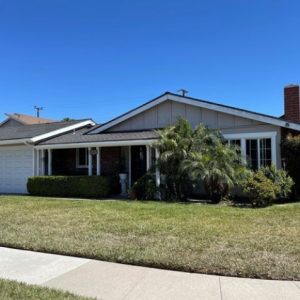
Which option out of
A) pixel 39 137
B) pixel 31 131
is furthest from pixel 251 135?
pixel 31 131

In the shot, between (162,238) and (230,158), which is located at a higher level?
(230,158)

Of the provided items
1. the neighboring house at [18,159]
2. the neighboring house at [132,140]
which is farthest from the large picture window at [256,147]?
the neighboring house at [18,159]

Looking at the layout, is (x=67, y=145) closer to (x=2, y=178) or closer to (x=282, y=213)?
(x=2, y=178)

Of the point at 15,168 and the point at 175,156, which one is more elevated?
the point at 175,156

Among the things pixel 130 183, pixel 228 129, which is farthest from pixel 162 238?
pixel 130 183

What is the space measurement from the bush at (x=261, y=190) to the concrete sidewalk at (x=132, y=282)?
746 cm

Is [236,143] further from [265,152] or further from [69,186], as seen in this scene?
[69,186]

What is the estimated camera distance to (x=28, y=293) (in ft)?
16.4

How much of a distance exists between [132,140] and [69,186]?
3.60 meters

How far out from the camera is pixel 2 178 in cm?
2064

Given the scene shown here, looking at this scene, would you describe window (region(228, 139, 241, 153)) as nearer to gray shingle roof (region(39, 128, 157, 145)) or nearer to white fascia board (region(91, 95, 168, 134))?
gray shingle roof (region(39, 128, 157, 145))

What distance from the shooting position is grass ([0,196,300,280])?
6.18 meters

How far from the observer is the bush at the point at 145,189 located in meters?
15.2

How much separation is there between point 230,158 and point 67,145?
316 inches
